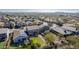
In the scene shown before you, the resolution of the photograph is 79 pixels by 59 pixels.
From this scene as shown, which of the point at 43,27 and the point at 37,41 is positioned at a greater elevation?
the point at 43,27

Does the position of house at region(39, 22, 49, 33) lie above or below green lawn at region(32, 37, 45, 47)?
above

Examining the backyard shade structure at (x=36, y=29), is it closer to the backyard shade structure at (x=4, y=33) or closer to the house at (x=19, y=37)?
the house at (x=19, y=37)

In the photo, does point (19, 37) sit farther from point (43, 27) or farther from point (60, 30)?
point (60, 30)

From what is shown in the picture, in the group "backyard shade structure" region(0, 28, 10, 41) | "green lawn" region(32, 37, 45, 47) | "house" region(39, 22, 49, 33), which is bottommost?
"green lawn" region(32, 37, 45, 47)

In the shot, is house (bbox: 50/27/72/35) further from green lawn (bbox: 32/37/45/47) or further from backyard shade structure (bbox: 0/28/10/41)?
backyard shade structure (bbox: 0/28/10/41)

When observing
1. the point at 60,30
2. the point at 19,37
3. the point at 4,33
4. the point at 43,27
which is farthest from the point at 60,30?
the point at 4,33

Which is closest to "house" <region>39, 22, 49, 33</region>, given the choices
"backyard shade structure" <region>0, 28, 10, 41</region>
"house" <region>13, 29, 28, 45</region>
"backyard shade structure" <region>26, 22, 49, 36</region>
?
"backyard shade structure" <region>26, 22, 49, 36</region>

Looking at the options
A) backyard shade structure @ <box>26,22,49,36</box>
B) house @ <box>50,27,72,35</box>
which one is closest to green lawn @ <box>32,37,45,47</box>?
backyard shade structure @ <box>26,22,49,36</box>

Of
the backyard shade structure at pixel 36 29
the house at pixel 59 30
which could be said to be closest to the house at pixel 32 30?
the backyard shade structure at pixel 36 29
